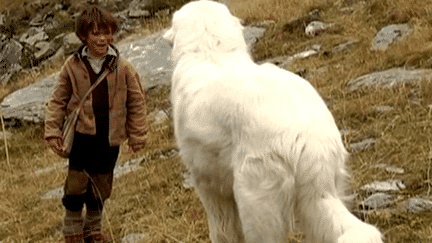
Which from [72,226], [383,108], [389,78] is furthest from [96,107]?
[389,78]

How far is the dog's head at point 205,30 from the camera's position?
3893 mm

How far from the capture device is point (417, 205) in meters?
4.14

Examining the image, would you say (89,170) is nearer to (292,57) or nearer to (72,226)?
(72,226)

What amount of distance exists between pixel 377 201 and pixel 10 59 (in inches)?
519

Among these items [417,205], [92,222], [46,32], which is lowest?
[46,32]

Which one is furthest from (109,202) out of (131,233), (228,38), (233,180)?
(233,180)

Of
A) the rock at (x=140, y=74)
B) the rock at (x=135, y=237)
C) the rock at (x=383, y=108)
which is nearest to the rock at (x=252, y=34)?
the rock at (x=140, y=74)

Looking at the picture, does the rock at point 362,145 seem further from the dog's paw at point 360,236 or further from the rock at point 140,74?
the rock at point 140,74

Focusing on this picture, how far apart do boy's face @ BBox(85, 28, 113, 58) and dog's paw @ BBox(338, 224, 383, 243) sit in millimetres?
2347

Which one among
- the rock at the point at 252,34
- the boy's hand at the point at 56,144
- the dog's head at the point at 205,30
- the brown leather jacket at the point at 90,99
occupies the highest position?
the dog's head at the point at 205,30

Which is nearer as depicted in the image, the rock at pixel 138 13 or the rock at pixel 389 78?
the rock at pixel 389 78

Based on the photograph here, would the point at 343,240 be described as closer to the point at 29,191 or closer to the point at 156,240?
the point at 156,240

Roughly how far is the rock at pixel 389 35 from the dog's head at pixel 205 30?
4932 mm

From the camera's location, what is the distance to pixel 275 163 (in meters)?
2.88
